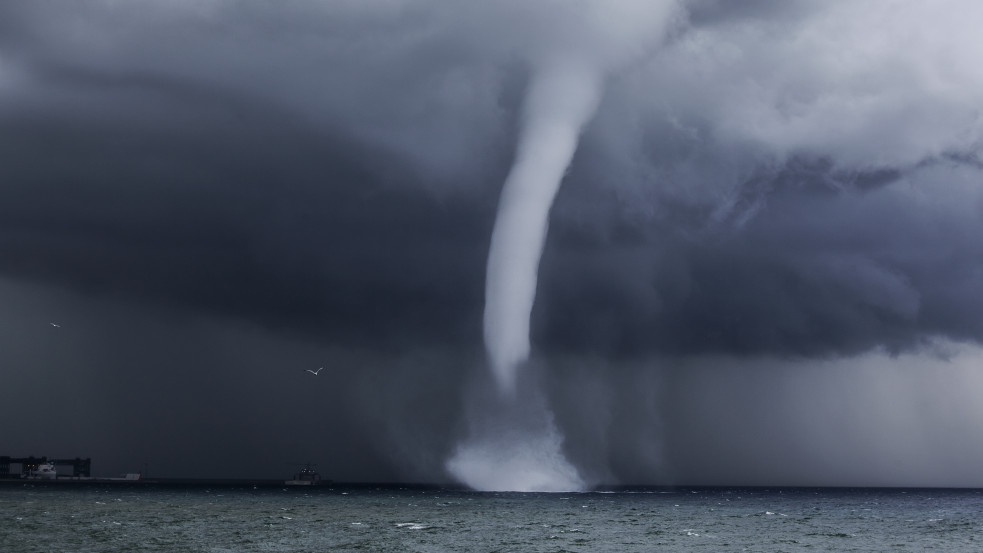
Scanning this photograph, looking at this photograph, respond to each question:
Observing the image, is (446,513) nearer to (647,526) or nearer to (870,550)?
(647,526)

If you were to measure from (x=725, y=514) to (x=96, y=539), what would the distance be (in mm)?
104118

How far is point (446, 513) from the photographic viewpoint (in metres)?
154

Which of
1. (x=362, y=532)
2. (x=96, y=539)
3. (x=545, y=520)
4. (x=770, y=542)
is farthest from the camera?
(x=545, y=520)

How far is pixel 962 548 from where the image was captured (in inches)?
3706

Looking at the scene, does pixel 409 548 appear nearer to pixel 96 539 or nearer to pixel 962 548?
pixel 96 539

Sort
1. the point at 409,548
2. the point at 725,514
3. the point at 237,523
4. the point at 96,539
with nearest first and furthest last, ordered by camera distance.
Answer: the point at 409,548 → the point at 96,539 → the point at 237,523 → the point at 725,514

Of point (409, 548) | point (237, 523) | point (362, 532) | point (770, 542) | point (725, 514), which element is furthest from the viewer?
point (725, 514)

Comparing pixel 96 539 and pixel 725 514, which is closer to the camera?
pixel 96 539

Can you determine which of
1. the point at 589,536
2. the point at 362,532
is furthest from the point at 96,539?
the point at 589,536

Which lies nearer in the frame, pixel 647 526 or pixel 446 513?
pixel 647 526

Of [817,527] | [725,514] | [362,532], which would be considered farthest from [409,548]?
[725,514]

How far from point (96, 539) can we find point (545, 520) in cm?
5862

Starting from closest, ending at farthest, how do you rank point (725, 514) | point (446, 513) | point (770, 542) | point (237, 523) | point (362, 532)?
1. point (770, 542)
2. point (362, 532)
3. point (237, 523)
4. point (446, 513)
5. point (725, 514)

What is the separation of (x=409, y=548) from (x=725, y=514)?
3604 inches
